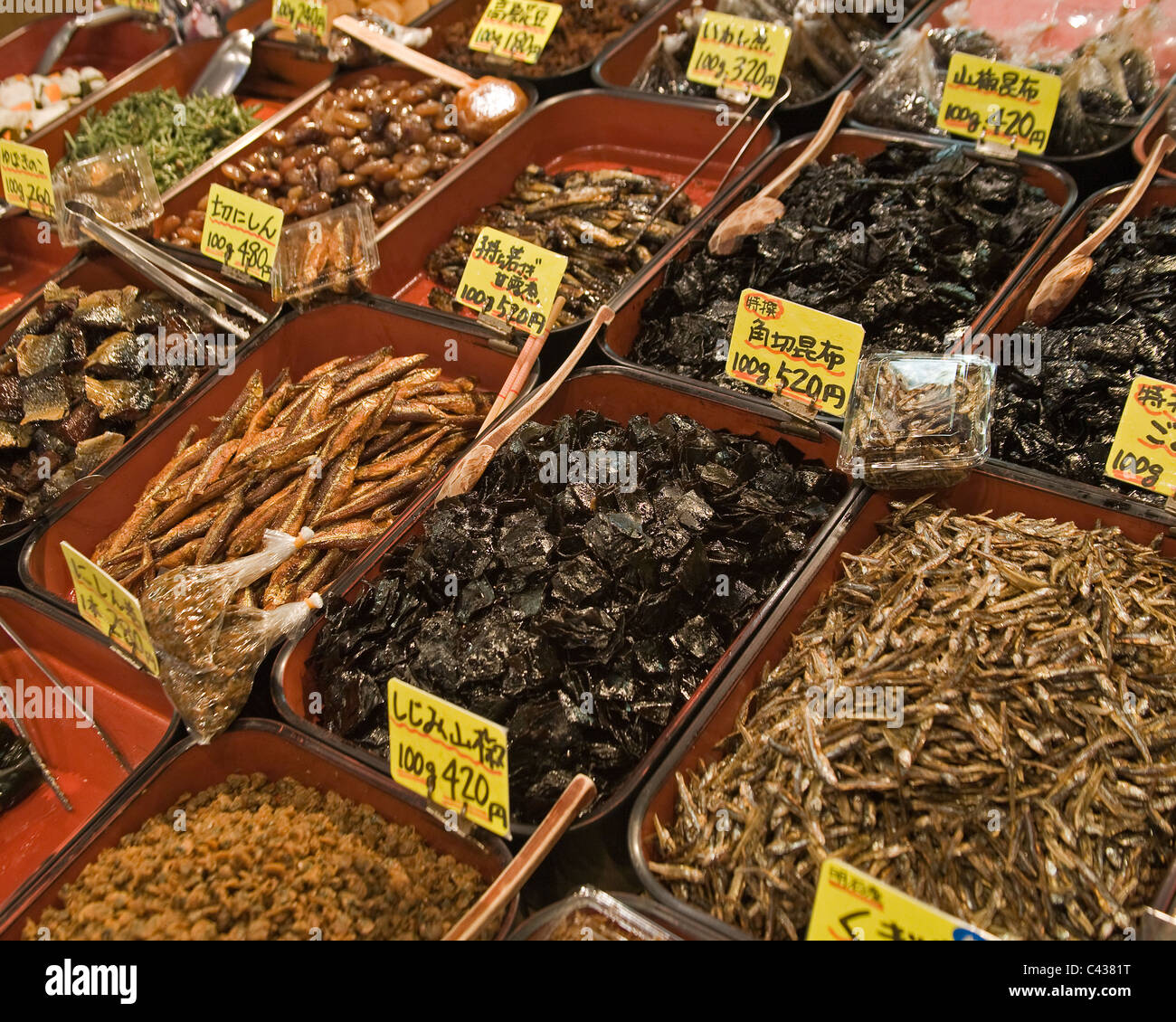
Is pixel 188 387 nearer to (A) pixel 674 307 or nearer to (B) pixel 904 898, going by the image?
(A) pixel 674 307

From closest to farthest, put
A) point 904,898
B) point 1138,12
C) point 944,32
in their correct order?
point 904,898
point 1138,12
point 944,32

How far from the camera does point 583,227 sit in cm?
376

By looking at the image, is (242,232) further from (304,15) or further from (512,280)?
(304,15)

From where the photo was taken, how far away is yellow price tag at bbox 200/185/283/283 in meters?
3.44

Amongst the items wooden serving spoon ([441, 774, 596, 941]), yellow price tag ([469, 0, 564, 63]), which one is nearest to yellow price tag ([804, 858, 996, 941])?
wooden serving spoon ([441, 774, 596, 941])

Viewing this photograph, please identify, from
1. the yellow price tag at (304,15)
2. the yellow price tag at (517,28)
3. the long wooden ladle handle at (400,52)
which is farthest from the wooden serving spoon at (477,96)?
the yellow price tag at (304,15)

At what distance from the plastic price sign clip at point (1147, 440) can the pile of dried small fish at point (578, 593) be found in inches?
27.7

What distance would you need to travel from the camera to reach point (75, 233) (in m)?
3.78

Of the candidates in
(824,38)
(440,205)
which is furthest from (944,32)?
(440,205)

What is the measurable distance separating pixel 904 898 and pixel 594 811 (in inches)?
25.7

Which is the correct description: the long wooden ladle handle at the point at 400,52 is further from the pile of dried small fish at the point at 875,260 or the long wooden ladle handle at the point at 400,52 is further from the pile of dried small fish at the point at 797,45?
the pile of dried small fish at the point at 875,260

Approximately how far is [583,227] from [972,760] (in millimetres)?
2553

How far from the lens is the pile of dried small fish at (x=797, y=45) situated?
4.12 m
